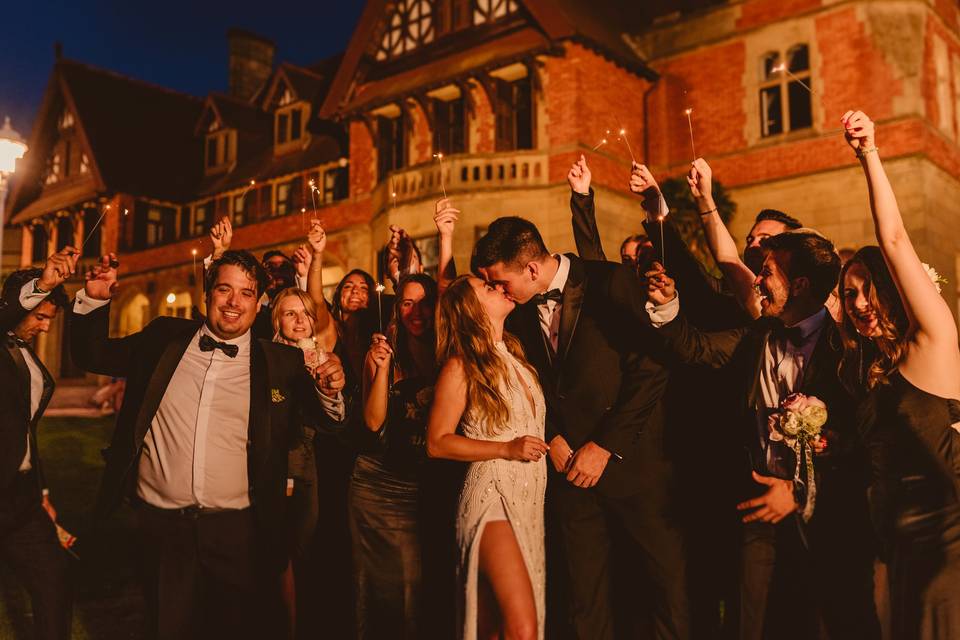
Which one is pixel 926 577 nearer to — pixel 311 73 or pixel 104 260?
pixel 104 260

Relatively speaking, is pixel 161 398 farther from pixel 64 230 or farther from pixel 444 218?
pixel 64 230

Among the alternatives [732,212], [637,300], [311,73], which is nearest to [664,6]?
[732,212]

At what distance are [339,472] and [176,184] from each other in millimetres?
27937

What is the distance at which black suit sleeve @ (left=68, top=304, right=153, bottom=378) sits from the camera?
3760mm

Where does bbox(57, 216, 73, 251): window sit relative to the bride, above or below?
above

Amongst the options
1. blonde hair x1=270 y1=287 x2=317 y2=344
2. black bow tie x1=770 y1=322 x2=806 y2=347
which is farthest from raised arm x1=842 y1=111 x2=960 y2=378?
blonde hair x1=270 y1=287 x2=317 y2=344

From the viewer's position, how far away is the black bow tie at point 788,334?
11.4 ft

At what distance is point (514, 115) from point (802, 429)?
1630 cm

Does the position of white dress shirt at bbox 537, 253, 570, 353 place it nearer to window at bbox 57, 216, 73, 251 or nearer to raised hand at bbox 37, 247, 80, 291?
raised hand at bbox 37, 247, 80, 291

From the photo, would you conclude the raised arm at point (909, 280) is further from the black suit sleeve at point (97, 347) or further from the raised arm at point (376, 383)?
the black suit sleeve at point (97, 347)

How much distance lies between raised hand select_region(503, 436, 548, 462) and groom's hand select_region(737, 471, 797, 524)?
952 millimetres

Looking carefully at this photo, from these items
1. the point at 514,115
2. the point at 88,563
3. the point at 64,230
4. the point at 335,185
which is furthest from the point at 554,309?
the point at 64,230

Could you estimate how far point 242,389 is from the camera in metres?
3.86

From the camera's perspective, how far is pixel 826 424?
3312 millimetres
